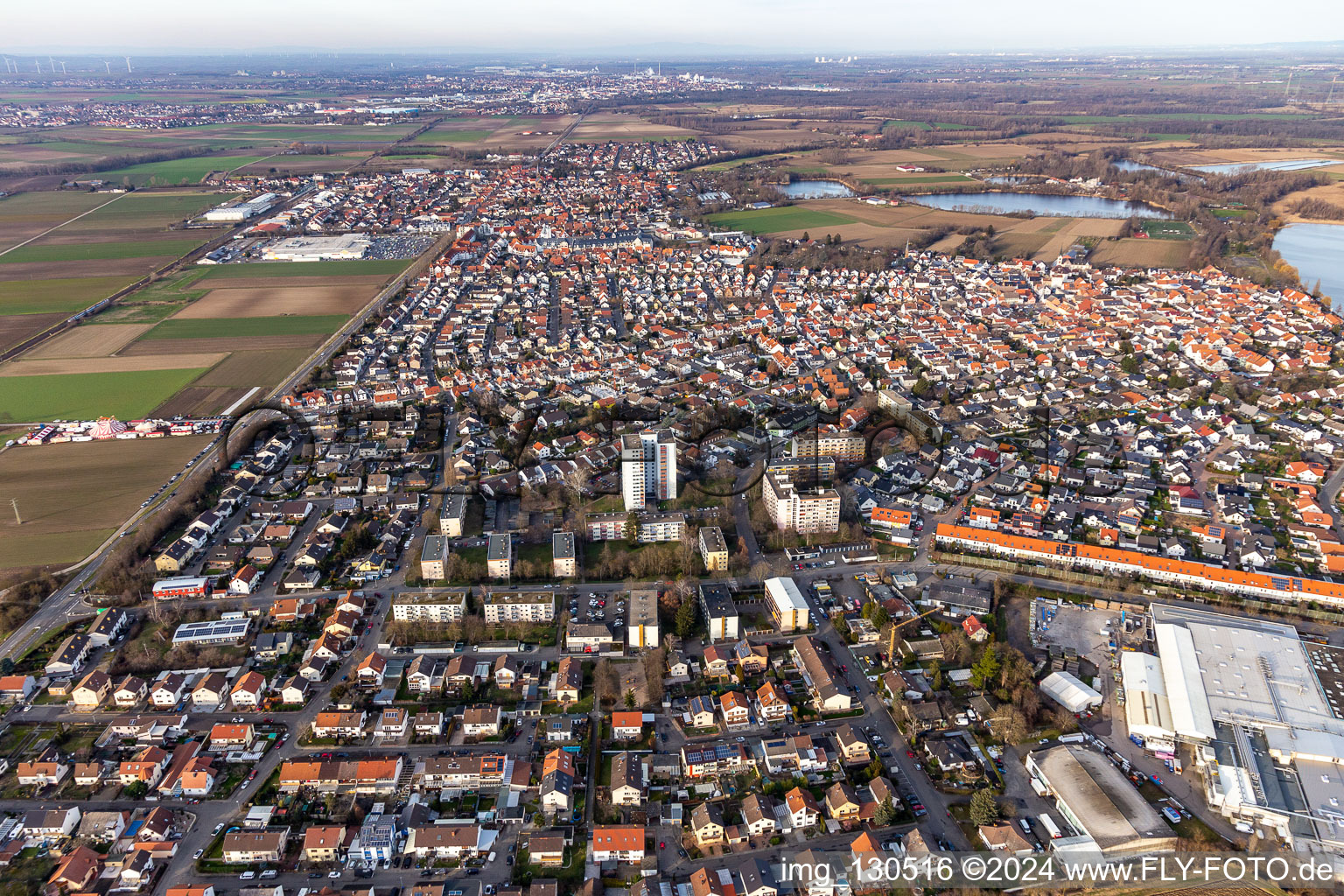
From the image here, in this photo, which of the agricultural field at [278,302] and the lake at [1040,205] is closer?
the agricultural field at [278,302]

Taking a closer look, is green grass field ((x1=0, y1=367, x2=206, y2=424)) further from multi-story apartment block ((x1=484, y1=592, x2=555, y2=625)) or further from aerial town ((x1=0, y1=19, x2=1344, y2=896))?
multi-story apartment block ((x1=484, y1=592, x2=555, y2=625))

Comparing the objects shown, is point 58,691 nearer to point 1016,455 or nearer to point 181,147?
point 1016,455

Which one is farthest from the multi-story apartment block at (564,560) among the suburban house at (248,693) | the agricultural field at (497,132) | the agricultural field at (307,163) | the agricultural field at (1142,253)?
the agricultural field at (497,132)

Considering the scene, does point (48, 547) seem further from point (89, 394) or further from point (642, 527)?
point (642, 527)

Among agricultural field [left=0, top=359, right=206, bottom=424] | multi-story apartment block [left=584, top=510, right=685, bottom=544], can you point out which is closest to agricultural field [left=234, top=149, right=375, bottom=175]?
agricultural field [left=0, top=359, right=206, bottom=424]

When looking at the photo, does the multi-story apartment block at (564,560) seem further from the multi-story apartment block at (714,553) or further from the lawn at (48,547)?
the lawn at (48,547)

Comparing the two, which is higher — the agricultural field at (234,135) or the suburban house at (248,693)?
the agricultural field at (234,135)

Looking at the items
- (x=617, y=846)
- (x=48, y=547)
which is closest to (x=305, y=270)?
(x=48, y=547)
